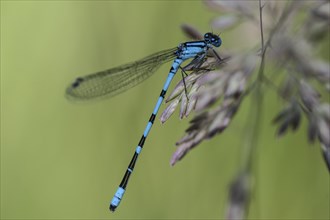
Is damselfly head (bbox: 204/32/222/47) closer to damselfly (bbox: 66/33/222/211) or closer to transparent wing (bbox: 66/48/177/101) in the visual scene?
damselfly (bbox: 66/33/222/211)

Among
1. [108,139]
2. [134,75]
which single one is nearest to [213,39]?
[134,75]

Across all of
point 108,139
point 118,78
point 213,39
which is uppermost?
point 213,39

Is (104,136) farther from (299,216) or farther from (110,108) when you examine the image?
(299,216)

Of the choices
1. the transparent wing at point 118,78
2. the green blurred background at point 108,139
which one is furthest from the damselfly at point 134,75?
the green blurred background at point 108,139

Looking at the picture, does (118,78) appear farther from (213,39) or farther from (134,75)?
(213,39)

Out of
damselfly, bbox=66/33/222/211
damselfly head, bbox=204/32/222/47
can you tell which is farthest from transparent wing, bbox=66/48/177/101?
damselfly head, bbox=204/32/222/47

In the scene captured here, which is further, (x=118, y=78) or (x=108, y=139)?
(x=108, y=139)

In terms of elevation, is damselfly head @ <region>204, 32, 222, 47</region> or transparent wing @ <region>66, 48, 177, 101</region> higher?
damselfly head @ <region>204, 32, 222, 47</region>
